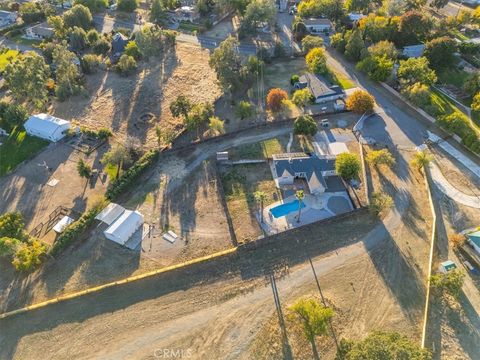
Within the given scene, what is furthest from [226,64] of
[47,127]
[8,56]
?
[8,56]

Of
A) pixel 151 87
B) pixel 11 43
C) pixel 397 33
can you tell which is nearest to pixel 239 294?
pixel 151 87

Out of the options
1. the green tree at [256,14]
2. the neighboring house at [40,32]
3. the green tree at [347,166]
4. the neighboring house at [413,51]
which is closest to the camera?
the green tree at [347,166]

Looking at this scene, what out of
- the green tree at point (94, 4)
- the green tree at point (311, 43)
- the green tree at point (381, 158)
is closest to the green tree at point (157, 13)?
the green tree at point (94, 4)

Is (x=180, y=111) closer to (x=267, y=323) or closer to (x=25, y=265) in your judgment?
(x=25, y=265)

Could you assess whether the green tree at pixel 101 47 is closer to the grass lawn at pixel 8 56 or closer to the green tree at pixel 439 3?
the grass lawn at pixel 8 56

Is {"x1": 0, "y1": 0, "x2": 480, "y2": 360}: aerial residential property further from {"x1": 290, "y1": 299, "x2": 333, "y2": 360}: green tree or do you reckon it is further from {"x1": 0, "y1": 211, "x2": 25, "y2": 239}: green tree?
{"x1": 0, "y1": 211, "x2": 25, "y2": 239}: green tree

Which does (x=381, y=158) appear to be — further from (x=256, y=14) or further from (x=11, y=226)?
(x=256, y=14)
